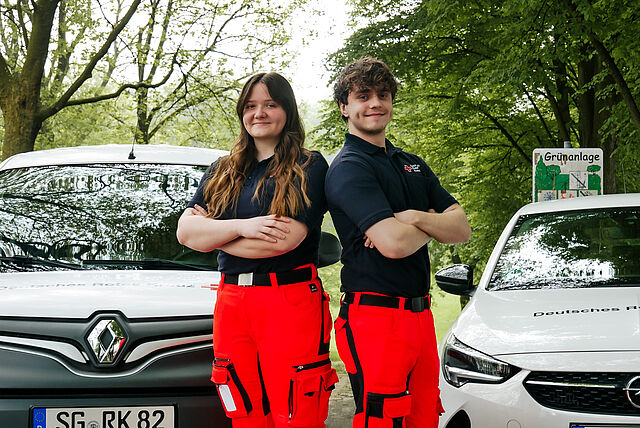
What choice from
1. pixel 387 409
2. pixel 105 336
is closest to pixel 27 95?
pixel 105 336

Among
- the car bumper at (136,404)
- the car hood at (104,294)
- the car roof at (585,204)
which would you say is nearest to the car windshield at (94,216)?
the car hood at (104,294)

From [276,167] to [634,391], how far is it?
169 centimetres

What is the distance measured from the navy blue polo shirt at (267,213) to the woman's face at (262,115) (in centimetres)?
12

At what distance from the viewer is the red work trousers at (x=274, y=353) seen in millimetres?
2646

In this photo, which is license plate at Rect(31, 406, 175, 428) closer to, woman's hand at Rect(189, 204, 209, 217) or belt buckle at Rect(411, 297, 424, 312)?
woman's hand at Rect(189, 204, 209, 217)

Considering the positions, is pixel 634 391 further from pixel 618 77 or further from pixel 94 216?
pixel 618 77

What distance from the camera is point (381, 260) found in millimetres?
2676

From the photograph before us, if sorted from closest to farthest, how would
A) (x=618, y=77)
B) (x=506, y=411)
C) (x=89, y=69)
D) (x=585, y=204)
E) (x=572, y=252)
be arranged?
(x=506, y=411), (x=572, y=252), (x=585, y=204), (x=618, y=77), (x=89, y=69)

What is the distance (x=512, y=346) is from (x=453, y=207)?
79 cm

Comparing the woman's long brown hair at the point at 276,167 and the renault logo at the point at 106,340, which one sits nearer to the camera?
the renault logo at the point at 106,340

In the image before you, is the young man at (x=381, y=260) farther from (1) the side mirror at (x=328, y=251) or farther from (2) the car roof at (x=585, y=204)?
(2) the car roof at (x=585, y=204)

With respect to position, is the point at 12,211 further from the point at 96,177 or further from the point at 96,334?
the point at 96,334

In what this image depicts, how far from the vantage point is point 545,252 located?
4508mm

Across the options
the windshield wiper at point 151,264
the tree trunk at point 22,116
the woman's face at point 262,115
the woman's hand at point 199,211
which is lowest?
the windshield wiper at point 151,264
